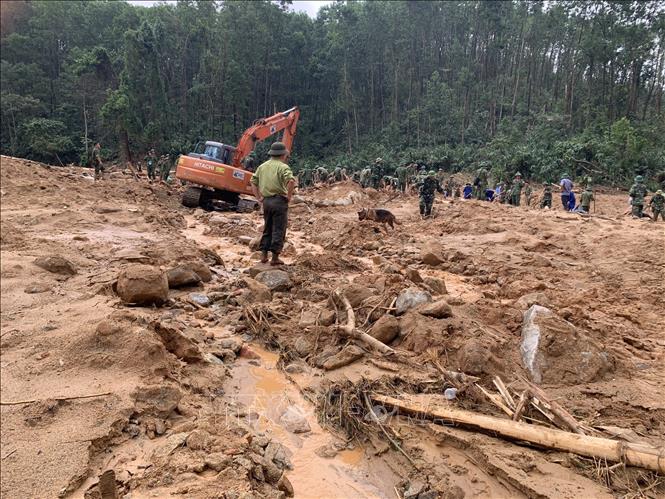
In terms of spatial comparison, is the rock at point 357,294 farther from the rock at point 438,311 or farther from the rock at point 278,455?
the rock at point 278,455

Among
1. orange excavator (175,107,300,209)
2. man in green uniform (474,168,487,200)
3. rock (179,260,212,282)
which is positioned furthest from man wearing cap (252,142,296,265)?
man in green uniform (474,168,487,200)

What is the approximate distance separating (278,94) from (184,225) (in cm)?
3067

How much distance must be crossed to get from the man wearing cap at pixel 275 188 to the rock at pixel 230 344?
2.03 m

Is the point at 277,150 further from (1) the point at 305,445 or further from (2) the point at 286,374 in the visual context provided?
(1) the point at 305,445

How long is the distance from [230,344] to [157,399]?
124 centimetres

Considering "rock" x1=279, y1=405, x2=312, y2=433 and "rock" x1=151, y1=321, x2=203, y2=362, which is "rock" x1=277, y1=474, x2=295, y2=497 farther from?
"rock" x1=151, y1=321, x2=203, y2=362

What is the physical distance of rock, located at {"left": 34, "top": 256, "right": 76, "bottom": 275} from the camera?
167 inches

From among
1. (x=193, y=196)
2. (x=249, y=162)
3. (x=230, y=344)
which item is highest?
(x=249, y=162)

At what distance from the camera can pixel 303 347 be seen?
383cm

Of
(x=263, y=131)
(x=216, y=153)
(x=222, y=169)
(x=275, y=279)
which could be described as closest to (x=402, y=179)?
(x=263, y=131)

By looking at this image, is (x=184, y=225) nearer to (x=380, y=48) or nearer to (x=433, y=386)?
(x=433, y=386)

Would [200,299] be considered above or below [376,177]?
below

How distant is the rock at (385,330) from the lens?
12.6ft

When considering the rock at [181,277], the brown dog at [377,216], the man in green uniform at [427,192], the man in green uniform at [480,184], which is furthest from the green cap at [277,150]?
the man in green uniform at [480,184]
